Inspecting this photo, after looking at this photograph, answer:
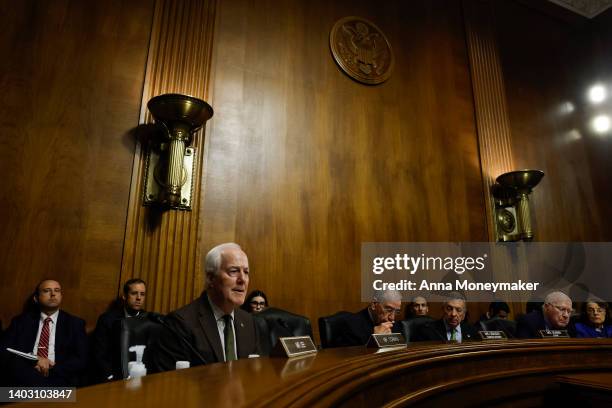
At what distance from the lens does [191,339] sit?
1.85 meters

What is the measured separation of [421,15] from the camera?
19.1 feet

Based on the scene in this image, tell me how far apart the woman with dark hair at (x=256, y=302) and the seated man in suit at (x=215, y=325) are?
1.57 m

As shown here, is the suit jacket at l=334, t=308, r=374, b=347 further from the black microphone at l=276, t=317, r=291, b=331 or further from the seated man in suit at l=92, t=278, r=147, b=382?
the seated man in suit at l=92, t=278, r=147, b=382

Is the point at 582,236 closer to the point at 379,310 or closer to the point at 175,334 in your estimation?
the point at 379,310

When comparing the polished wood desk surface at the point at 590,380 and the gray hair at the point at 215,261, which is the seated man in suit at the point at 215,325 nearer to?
the gray hair at the point at 215,261

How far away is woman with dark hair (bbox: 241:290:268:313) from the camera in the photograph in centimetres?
375

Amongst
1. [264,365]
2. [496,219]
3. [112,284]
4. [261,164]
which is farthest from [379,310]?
[496,219]

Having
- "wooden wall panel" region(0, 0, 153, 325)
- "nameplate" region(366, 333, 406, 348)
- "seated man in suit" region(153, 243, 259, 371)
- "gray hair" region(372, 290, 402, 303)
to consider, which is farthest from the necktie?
"wooden wall panel" region(0, 0, 153, 325)

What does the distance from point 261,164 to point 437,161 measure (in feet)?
7.30

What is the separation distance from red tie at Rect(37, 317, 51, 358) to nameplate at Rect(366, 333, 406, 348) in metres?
2.34

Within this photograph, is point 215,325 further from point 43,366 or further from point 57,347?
point 57,347

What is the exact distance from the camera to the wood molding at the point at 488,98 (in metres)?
5.64

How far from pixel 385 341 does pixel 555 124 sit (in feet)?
19.2

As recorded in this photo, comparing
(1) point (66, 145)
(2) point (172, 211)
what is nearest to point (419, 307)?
(2) point (172, 211)
